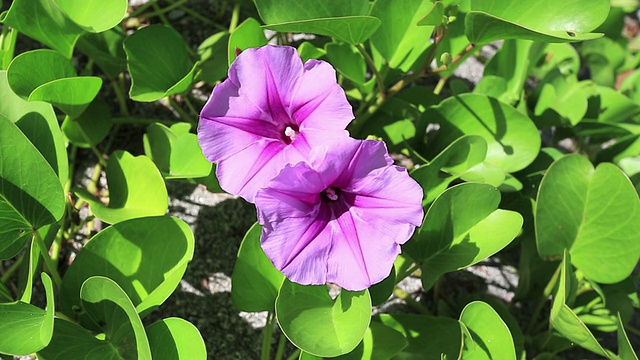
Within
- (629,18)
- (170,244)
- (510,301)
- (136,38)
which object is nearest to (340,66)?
(136,38)

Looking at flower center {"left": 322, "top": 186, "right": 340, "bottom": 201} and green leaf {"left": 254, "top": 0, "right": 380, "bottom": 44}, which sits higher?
green leaf {"left": 254, "top": 0, "right": 380, "bottom": 44}

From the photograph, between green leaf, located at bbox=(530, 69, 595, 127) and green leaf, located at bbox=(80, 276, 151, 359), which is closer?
green leaf, located at bbox=(80, 276, 151, 359)

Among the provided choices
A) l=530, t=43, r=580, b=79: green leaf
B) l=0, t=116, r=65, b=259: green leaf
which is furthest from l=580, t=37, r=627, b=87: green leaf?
l=0, t=116, r=65, b=259: green leaf

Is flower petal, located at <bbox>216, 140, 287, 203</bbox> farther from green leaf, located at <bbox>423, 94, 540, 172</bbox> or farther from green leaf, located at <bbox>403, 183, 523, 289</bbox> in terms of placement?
green leaf, located at <bbox>423, 94, 540, 172</bbox>

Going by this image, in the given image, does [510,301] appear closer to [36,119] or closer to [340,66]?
[340,66]

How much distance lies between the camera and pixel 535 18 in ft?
4.63

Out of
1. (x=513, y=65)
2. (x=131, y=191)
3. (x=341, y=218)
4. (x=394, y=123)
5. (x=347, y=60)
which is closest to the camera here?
(x=341, y=218)

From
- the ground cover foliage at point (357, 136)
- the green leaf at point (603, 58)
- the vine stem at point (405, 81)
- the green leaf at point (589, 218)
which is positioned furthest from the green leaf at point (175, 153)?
the green leaf at point (603, 58)

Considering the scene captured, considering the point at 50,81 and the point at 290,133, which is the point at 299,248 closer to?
the point at 290,133

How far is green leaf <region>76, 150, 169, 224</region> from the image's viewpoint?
146 centimetres

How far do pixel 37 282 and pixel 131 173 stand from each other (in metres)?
0.45

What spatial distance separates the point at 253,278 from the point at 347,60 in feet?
2.02

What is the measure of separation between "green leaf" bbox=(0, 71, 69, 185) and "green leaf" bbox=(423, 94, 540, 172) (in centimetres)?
91

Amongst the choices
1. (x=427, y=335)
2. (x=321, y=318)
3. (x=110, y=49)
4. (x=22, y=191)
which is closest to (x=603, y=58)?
(x=427, y=335)
